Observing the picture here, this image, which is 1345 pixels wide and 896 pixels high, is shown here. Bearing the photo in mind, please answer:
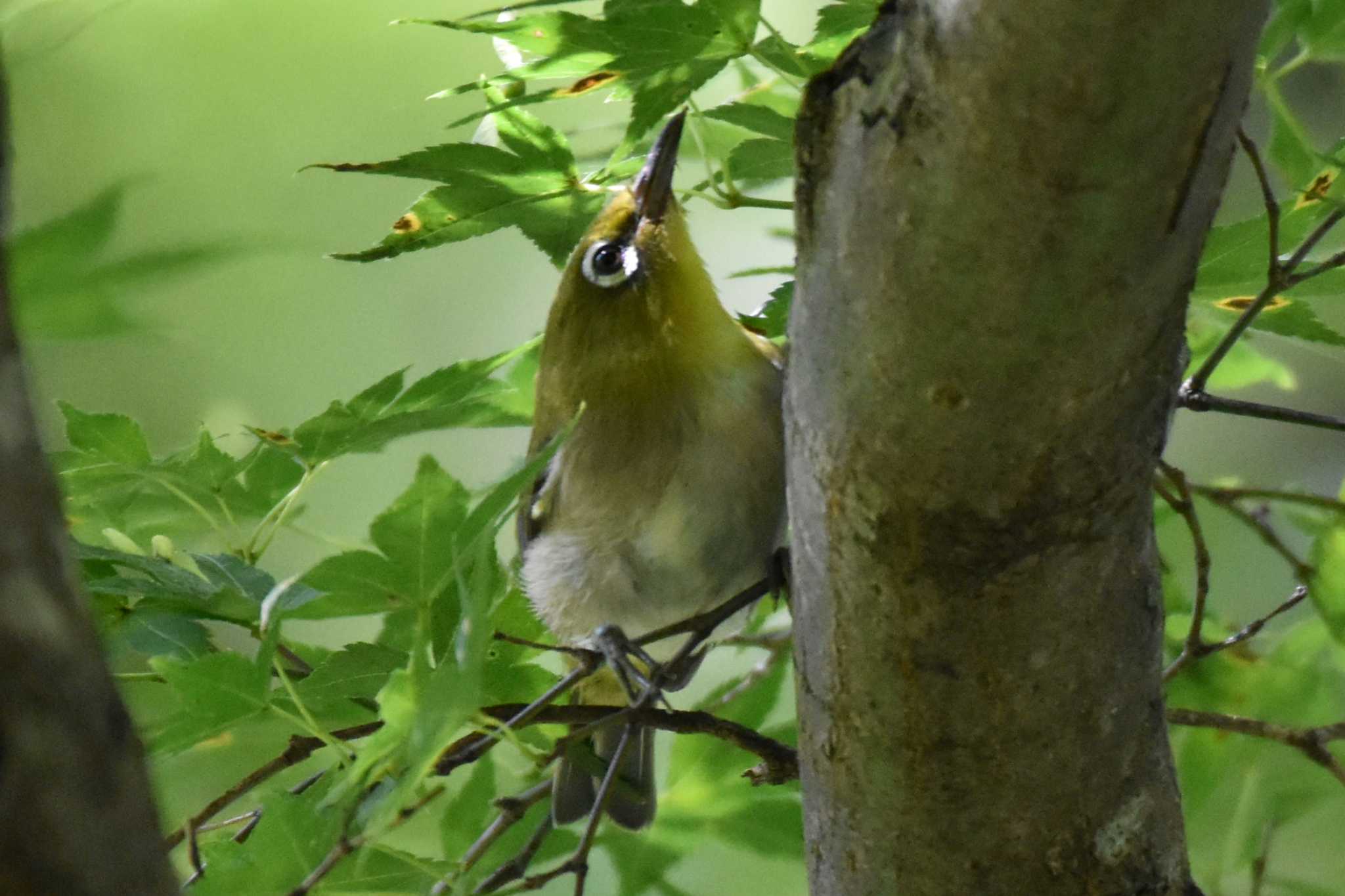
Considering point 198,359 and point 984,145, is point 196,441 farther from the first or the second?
point 198,359

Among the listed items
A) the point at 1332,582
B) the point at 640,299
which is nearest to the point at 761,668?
the point at 640,299

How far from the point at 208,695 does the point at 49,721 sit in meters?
0.36

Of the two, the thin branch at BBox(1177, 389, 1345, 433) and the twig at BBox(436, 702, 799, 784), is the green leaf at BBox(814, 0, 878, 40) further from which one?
the twig at BBox(436, 702, 799, 784)

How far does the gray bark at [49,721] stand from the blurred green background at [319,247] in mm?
1711

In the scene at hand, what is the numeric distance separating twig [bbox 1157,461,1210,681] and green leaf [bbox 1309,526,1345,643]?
0.46ft

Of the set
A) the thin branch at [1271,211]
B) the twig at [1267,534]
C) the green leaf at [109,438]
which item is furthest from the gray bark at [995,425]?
the green leaf at [109,438]

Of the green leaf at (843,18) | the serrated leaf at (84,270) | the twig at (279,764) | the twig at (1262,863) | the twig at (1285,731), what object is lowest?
the twig at (1262,863)

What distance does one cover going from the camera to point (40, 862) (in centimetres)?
27

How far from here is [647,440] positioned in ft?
3.35

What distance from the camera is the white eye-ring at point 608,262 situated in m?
1.07

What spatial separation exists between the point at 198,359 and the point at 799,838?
5.70ft

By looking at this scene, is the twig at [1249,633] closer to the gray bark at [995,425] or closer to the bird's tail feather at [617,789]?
the gray bark at [995,425]

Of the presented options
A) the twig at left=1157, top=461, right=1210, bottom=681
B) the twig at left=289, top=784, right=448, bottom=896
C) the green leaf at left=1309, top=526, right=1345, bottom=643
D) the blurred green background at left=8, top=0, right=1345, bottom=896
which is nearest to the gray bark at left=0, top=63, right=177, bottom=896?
the twig at left=289, top=784, right=448, bottom=896

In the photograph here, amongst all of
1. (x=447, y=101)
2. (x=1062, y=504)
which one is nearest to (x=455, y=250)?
(x=447, y=101)
